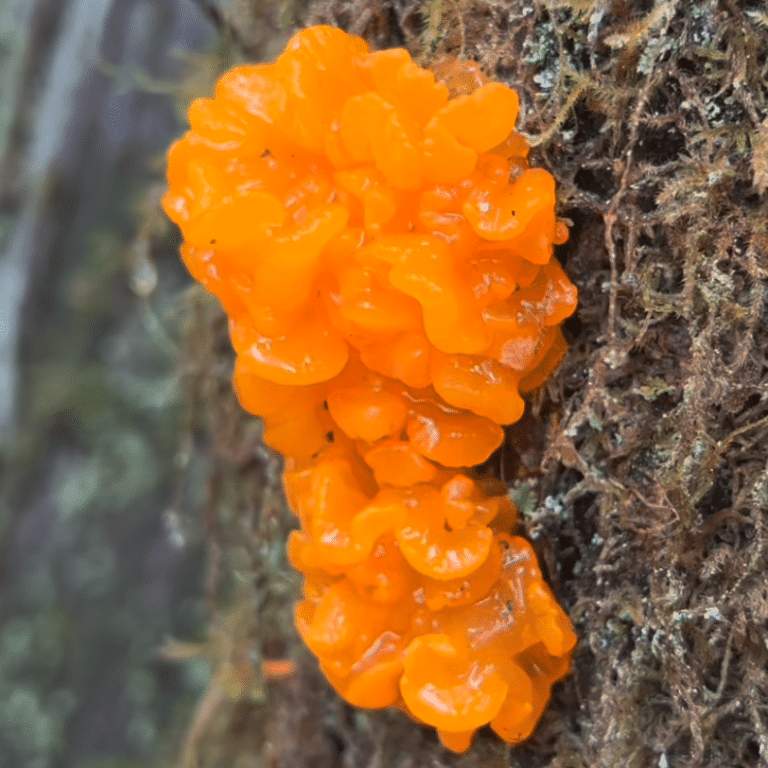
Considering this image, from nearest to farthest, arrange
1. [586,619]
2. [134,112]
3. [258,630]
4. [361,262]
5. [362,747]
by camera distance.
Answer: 1. [361,262]
2. [586,619]
3. [362,747]
4. [258,630]
5. [134,112]

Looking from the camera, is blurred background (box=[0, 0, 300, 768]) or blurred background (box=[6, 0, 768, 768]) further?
blurred background (box=[0, 0, 300, 768])

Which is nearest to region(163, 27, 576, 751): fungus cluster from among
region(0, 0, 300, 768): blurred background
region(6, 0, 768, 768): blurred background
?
region(6, 0, 768, 768): blurred background

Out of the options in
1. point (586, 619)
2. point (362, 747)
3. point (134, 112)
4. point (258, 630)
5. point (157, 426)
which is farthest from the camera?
point (157, 426)

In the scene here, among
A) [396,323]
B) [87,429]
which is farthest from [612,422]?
[87,429]

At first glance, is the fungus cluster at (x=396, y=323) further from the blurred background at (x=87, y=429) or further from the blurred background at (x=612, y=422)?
the blurred background at (x=87, y=429)

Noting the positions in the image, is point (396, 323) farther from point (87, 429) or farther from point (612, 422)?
point (87, 429)

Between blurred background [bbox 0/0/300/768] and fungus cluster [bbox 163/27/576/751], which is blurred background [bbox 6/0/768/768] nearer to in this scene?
fungus cluster [bbox 163/27/576/751]

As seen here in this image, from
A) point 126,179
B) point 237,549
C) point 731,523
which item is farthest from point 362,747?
point 126,179

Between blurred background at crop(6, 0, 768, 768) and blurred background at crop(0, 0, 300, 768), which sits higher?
blurred background at crop(6, 0, 768, 768)

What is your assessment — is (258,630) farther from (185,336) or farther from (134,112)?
(134,112)
